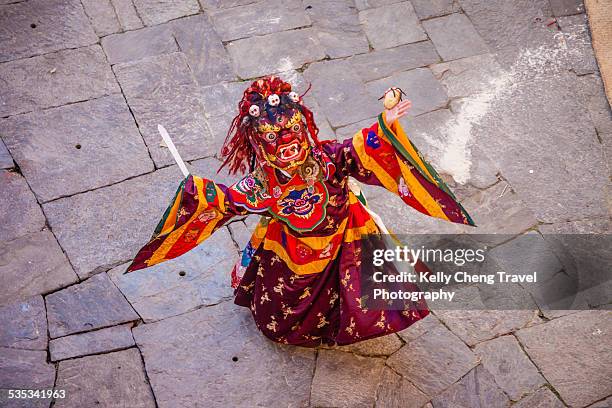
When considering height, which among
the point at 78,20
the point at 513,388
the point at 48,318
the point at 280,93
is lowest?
the point at 48,318

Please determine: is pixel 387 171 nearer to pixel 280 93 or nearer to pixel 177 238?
pixel 280 93

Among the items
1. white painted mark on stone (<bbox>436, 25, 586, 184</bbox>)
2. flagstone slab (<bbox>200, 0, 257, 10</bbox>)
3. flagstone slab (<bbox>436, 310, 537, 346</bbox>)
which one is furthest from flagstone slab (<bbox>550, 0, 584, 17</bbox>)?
flagstone slab (<bbox>436, 310, 537, 346</bbox>)

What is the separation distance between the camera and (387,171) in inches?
144

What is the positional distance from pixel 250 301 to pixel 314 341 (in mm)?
460

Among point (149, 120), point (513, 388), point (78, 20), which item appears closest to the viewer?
point (513, 388)

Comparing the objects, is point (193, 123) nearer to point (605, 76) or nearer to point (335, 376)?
point (335, 376)

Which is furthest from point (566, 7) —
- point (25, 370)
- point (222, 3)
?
point (25, 370)

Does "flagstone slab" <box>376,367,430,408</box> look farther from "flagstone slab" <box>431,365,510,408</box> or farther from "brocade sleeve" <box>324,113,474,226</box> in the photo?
"brocade sleeve" <box>324,113,474,226</box>

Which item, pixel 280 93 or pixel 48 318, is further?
pixel 48 318

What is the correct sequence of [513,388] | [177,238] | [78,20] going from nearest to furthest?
[177,238], [513,388], [78,20]

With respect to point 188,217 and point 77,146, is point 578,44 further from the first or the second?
point 77,146

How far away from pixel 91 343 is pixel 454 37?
371 centimetres

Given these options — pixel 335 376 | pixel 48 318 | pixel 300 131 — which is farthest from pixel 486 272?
pixel 48 318

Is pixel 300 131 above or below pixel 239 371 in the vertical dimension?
above
